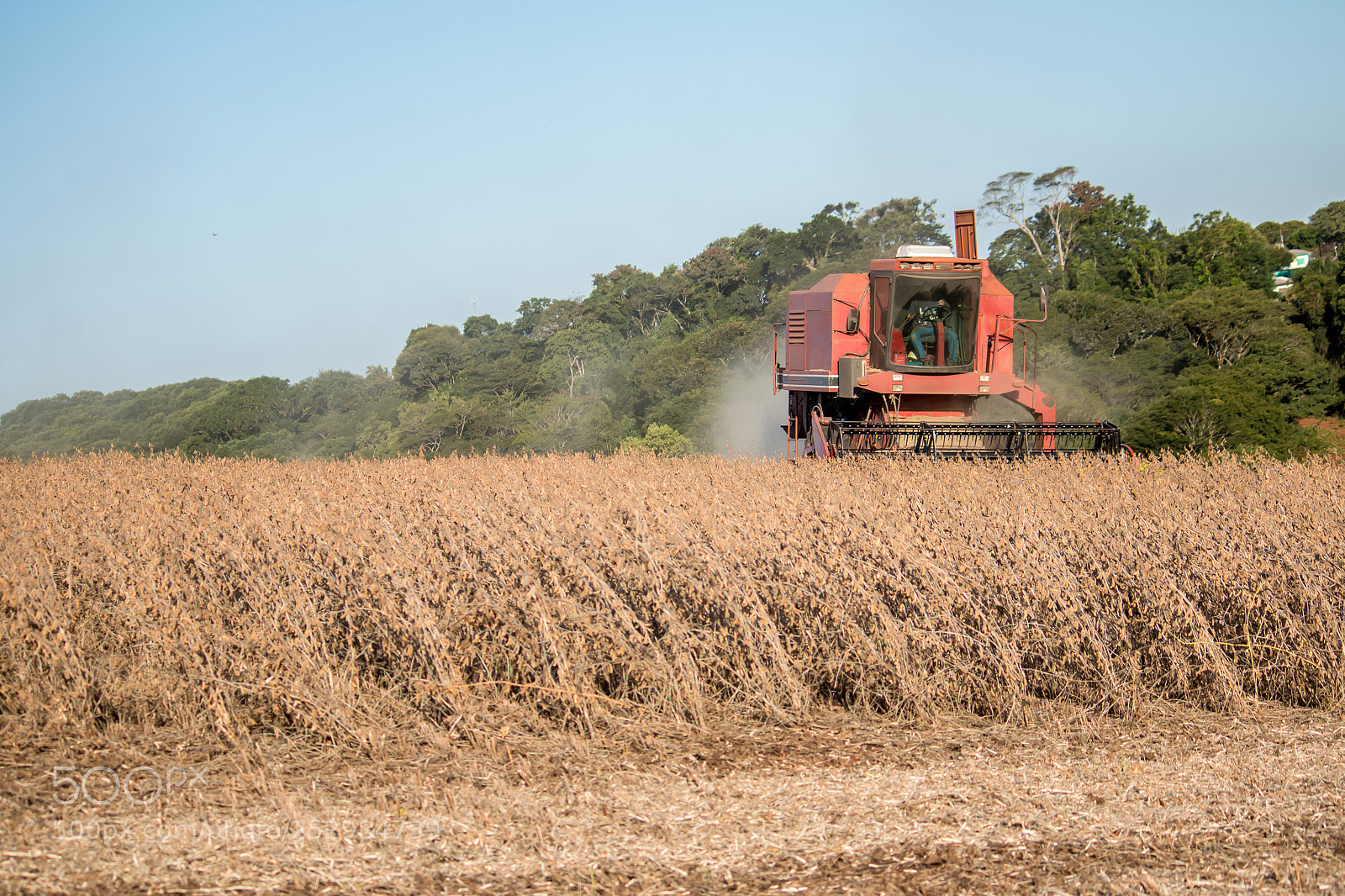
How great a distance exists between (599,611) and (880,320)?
8.24 metres

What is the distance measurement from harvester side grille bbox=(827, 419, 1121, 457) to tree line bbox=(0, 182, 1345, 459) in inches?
57.9

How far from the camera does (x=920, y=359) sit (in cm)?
1147

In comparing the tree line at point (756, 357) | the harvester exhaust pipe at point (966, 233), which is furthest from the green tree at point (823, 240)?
the harvester exhaust pipe at point (966, 233)

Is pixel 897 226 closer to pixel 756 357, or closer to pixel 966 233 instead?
pixel 756 357

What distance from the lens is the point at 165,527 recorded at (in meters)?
5.27

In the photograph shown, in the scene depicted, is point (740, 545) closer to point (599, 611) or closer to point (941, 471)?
point (599, 611)

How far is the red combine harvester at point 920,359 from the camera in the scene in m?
10.5

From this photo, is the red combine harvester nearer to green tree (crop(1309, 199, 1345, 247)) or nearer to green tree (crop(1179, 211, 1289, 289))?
green tree (crop(1179, 211, 1289, 289))

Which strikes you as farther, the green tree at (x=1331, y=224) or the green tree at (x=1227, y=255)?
the green tree at (x=1331, y=224)

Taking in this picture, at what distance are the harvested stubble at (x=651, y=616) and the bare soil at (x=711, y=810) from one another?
0.55 feet

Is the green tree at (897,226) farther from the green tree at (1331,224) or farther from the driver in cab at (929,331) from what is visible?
the driver in cab at (929,331)

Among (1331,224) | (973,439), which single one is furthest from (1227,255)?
(973,439)

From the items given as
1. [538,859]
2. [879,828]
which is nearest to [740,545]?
[879,828]

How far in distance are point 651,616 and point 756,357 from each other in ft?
86.8
